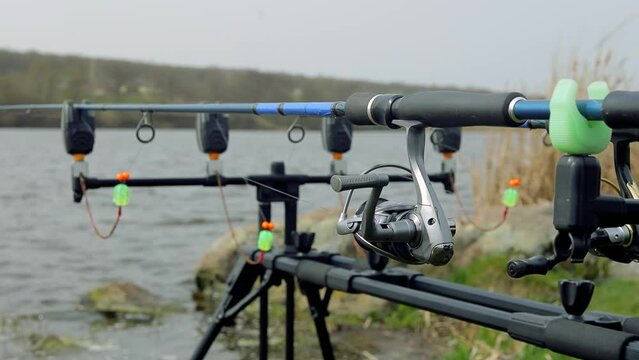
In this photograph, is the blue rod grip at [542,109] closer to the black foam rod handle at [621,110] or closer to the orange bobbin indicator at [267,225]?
the black foam rod handle at [621,110]

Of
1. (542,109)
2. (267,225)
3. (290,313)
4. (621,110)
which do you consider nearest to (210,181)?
(267,225)

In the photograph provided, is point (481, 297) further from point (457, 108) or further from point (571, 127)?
point (571, 127)

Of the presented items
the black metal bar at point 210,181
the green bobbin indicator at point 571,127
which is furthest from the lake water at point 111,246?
the green bobbin indicator at point 571,127

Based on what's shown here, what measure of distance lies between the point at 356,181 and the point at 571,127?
16.8 inches

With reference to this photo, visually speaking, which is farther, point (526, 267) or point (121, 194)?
point (121, 194)

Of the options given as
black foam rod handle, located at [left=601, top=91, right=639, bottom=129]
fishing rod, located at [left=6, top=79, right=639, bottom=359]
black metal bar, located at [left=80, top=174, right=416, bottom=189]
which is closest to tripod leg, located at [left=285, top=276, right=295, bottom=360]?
black metal bar, located at [left=80, top=174, right=416, bottom=189]

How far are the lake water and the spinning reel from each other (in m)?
0.36

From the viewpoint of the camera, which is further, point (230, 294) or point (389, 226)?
point (230, 294)

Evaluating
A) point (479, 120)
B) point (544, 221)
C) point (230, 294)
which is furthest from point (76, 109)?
point (544, 221)

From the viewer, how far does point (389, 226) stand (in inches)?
72.2

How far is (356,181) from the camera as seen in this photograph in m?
1.75

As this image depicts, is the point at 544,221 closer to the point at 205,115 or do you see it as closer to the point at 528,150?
the point at 528,150

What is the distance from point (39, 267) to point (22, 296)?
2040 millimetres

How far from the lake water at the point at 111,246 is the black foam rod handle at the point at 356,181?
0.44 metres
